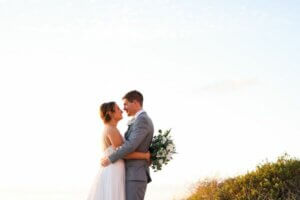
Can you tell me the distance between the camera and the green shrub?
464 inches

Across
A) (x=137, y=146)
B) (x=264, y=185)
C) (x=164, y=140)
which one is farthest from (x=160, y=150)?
(x=264, y=185)

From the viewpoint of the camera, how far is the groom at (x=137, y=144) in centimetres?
818

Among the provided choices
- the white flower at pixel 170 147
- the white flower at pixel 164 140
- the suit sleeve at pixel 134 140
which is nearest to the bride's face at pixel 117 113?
the suit sleeve at pixel 134 140

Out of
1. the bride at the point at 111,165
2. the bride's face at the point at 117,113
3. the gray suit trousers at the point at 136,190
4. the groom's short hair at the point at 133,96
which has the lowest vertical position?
the gray suit trousers at the point at 136,190

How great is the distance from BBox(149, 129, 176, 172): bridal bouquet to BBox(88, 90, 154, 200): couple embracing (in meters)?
0.28

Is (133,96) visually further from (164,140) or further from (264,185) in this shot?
(264,185)

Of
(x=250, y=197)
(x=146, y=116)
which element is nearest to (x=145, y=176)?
(x=146, y=116)

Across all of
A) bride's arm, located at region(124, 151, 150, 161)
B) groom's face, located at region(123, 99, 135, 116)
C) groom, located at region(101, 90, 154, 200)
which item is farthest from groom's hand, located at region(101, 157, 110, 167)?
groom's face, located at region(123, 99, 135, 116)

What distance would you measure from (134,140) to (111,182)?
0.73 m

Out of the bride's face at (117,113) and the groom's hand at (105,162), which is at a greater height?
the bride's face at (117,113)

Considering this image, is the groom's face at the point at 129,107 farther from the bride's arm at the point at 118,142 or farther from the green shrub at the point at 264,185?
the green shrub at the point at 264,185

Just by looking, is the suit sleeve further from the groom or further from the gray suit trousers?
the gray suit trousers

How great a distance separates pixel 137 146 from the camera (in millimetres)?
8141

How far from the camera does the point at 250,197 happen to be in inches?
465
